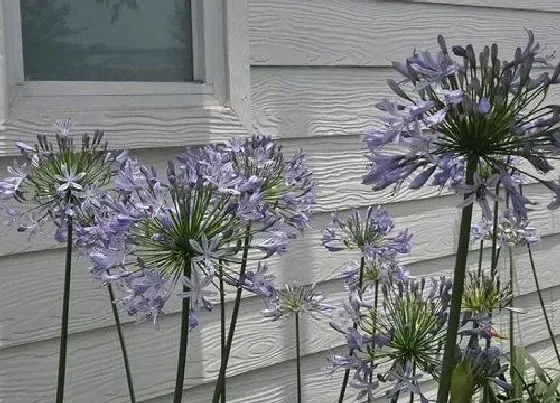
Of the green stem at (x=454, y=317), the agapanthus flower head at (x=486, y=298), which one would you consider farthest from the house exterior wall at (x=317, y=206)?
the green stem at (x=454, y=317)

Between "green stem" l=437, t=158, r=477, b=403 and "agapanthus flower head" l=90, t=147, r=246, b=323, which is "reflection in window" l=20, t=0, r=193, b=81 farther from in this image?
"green stem" l=437, t=158, r=477, b=403

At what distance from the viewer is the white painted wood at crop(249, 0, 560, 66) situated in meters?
2.29

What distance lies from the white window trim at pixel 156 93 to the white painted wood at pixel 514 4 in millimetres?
757

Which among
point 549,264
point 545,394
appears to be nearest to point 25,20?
point 545,394

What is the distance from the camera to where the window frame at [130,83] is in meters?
1.81

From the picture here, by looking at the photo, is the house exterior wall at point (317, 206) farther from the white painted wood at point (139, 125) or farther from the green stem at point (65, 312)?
the green stem at point (65, 312)

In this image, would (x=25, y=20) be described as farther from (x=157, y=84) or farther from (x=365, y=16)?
(x=365, y=16)

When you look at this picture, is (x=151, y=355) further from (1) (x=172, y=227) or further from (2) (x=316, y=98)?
(1) (x=172, y=227)

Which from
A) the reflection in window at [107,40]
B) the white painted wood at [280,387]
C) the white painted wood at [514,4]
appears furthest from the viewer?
the white painted wood at [514,4]

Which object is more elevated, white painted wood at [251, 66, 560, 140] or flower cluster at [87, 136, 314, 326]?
white painted wood at [251, 66, 560, 140]

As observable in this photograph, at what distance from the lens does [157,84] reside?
2.08m

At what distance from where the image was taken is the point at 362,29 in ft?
8.29

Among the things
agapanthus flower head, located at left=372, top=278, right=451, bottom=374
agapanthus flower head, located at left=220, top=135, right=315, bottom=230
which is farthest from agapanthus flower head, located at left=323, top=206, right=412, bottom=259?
agapanthus flower head, located at left=372, top=278, right=451, bottom=374

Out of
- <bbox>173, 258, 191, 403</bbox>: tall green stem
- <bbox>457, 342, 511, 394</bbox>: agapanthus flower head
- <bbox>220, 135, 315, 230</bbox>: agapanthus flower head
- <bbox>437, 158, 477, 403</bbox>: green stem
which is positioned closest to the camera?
<bbox>437, 158, 477, 403</bbox>: green stem
